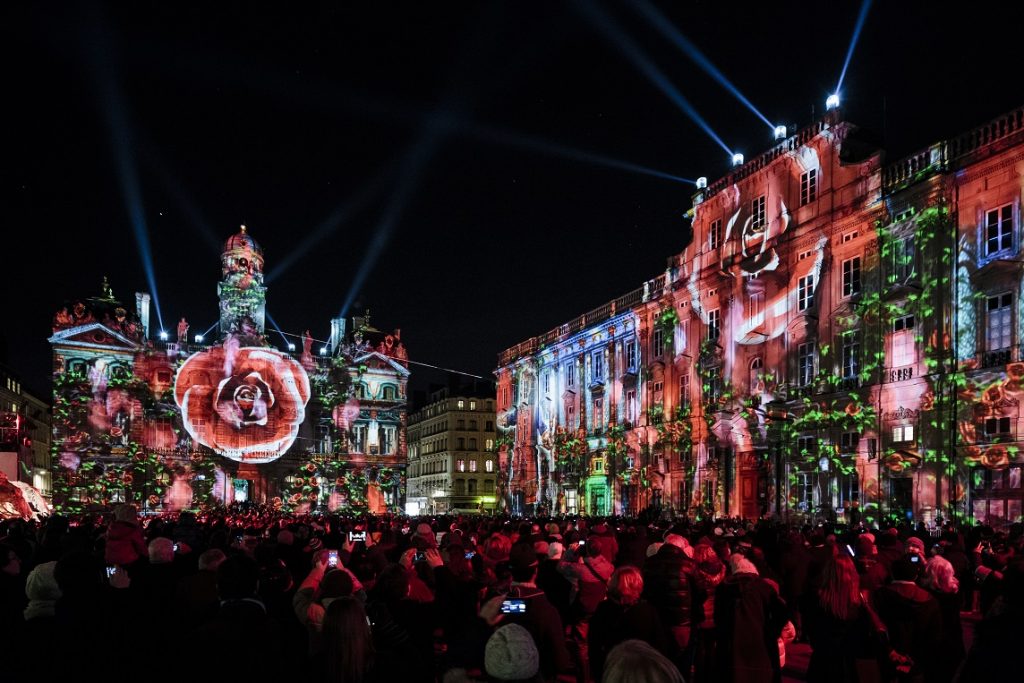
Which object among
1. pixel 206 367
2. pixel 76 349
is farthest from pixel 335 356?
pixel 76 349

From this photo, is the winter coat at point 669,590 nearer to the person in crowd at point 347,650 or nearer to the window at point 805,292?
the person in crowd at point 347,650

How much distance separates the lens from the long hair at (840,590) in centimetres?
730

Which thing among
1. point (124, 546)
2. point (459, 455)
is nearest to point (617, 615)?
point (124, 546)

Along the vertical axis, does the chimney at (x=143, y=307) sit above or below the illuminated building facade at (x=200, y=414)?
above

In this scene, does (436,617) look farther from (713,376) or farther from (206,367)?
(206,367)

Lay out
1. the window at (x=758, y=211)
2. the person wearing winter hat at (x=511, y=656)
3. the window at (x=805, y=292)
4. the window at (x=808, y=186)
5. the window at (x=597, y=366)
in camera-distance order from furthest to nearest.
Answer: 1. the window at (x=597, y=366)
2. the window at (x=758, y=211)
3. the window at (x=808, y=186)
4. the window at (x=805, y=292)
5. the person wearing winter hat at (x=511, y=656)

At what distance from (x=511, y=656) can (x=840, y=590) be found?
13.2 feet

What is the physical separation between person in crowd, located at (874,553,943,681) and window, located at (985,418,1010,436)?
21.8 m

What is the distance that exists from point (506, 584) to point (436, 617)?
1.84m

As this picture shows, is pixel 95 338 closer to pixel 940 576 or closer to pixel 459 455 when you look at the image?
pixel 459 455

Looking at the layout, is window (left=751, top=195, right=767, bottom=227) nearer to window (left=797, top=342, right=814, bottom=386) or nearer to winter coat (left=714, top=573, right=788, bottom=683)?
window (left=797, top=342, right=814, bottom=386)

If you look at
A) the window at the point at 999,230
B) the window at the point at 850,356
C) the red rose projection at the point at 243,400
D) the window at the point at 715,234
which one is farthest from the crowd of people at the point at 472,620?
the red rose projection at the point at 243,400

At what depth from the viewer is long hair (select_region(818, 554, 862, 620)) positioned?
7.30 metres

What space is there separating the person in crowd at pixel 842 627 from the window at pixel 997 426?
2263 centimetres
